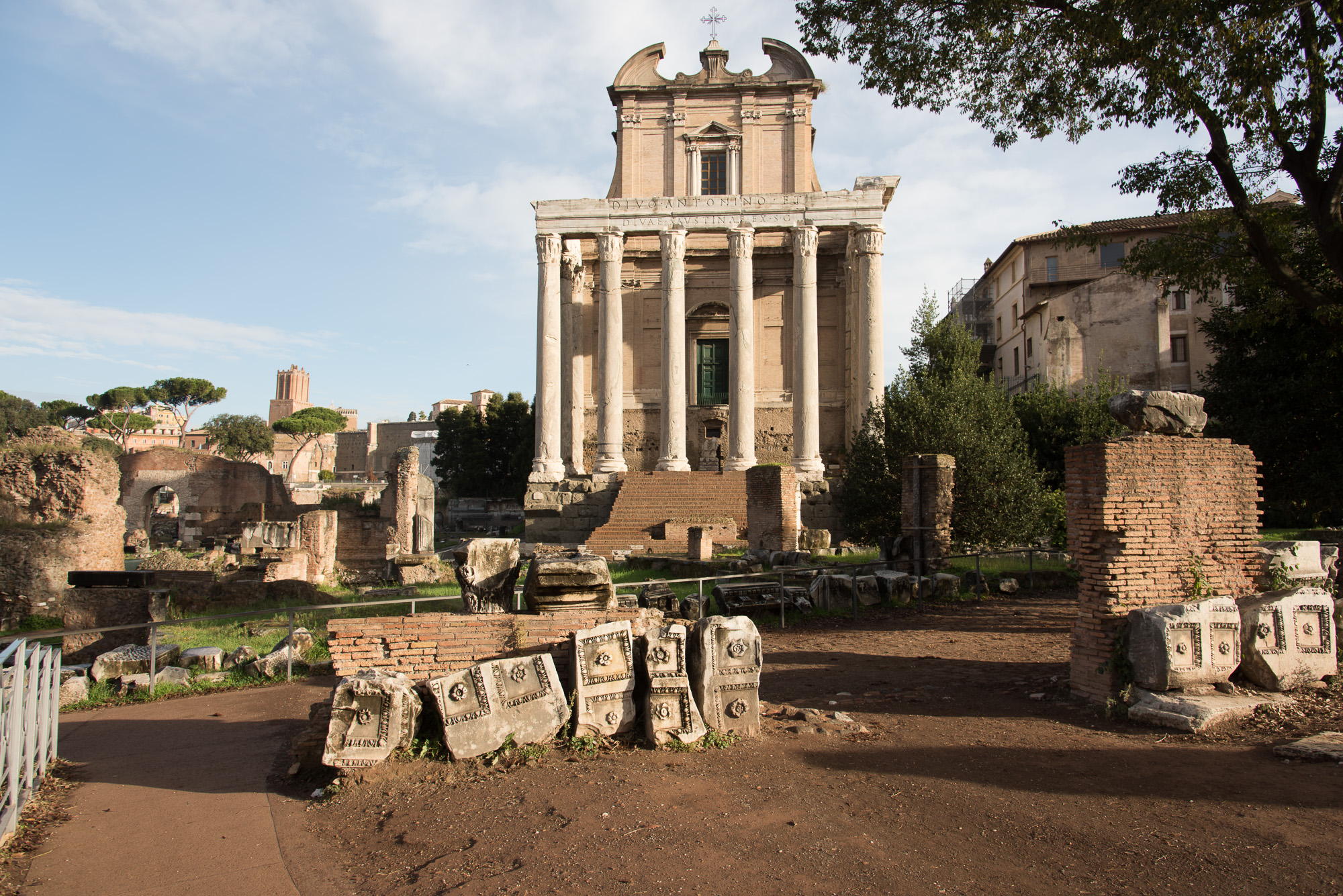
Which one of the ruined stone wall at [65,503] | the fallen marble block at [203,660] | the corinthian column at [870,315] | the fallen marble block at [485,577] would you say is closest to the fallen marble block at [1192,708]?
the fallen marble block at [485,577]

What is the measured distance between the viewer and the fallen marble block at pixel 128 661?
30.6 ft

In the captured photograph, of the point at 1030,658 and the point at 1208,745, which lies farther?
the point at 1030,658

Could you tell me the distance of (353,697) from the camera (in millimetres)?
5578

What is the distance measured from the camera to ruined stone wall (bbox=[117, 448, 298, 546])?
34.2 meters

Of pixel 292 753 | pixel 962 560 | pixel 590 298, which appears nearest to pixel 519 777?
pixel 292 753

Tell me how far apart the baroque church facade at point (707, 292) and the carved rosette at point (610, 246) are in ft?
0.16

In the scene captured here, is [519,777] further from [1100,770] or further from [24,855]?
[1100,770]

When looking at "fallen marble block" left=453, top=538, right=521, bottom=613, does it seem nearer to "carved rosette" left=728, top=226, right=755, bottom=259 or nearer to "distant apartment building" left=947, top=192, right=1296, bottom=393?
"carved rosette" left=728, top=226, right=755, bottom=259

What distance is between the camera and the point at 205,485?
3462 centimetres

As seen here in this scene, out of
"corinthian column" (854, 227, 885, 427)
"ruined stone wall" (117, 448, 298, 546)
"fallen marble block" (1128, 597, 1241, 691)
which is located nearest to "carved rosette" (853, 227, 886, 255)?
"corinthian column" (854, 227, 885, 427)

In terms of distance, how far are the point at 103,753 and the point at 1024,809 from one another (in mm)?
6984

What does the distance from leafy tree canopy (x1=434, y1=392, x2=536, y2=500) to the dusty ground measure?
1537 inches

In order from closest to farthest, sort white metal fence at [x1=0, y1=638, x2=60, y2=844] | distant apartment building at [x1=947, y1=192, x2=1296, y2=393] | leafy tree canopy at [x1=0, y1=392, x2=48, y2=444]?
white metal fence at [x1=0, y1=638, x2=60, y2=844] → distant apartment building at [x1=947, y1=192, x2=1296, y2=393] → leafy tree canopy at [x1=0, y1=392, x2=48, y2=444]

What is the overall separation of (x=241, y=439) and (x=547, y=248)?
47.6 meters
